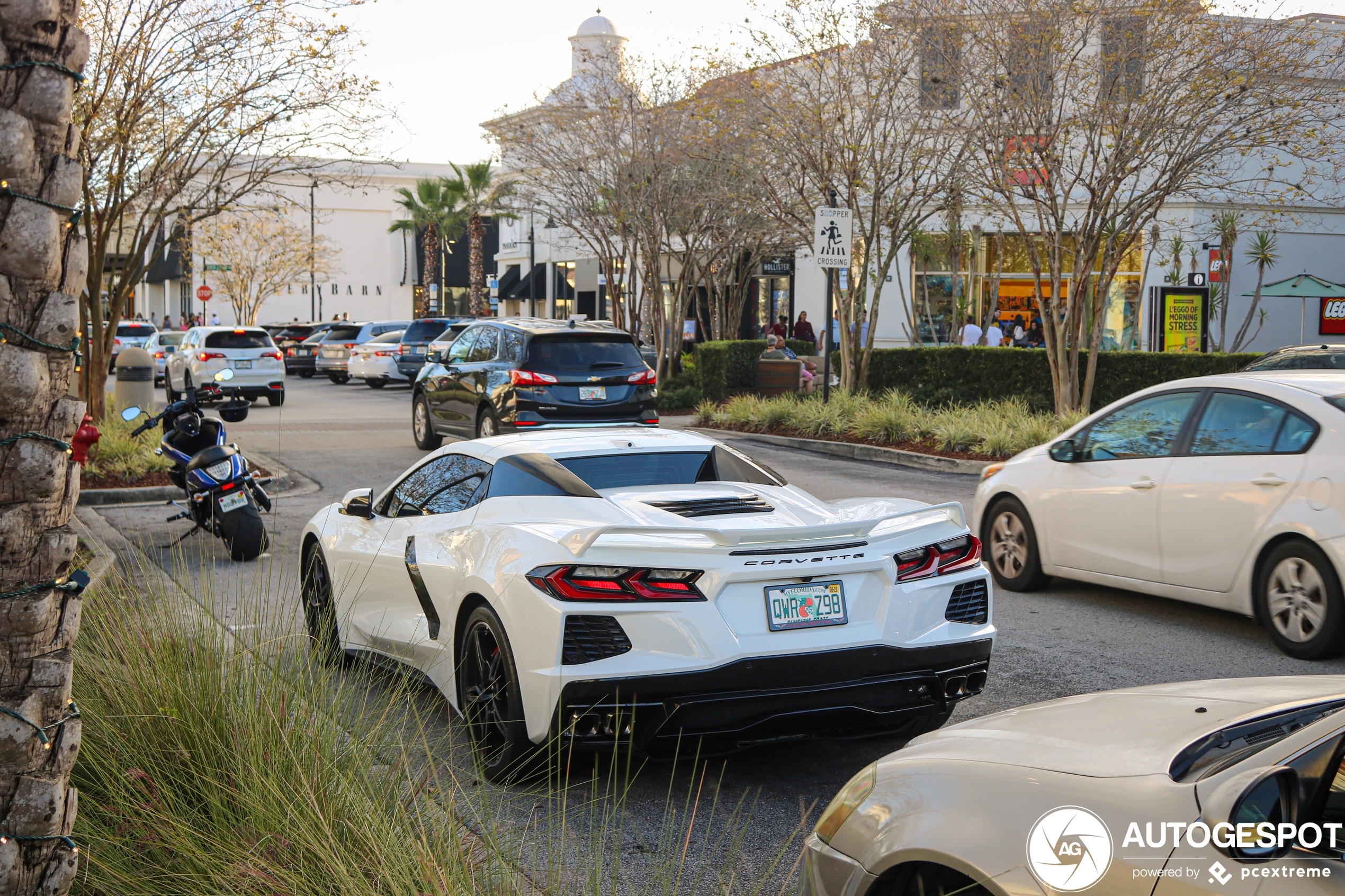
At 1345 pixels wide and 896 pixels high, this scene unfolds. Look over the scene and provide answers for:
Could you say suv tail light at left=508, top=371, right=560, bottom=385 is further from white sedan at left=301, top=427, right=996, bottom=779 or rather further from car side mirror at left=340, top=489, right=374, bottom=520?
white sedan at left=301, top=427, right=996, bottom=779

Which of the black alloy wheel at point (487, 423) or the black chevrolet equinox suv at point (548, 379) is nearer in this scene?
the black chevrolet equinox suv at point (548, 379)

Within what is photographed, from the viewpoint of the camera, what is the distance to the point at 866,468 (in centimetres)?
1720

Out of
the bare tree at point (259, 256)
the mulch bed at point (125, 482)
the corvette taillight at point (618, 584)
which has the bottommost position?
the mulch bed at point (125, 482)

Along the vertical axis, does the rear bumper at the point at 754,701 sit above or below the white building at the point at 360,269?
below

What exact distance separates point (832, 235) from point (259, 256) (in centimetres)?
5402

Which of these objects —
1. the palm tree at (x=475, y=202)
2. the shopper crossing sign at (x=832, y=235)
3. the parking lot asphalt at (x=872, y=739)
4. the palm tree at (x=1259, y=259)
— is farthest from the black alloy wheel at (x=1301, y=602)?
the palm tree at (x=475, y=202)

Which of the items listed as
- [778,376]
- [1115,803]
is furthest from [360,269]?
[1115,803]

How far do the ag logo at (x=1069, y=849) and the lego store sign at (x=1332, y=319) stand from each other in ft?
117

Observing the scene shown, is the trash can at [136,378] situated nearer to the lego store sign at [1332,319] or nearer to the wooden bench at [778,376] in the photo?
the wooden bench at [778,376]

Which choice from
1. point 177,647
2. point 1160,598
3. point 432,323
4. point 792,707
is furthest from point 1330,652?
point 432,323

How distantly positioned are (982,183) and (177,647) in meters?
17.0

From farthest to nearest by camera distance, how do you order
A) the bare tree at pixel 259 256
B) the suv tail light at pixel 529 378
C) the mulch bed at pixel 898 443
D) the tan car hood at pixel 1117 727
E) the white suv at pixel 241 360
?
1. the bare tree at pixel 259 256
2. the white suv at pixel 241 360
3. the mulch bed at pixel 898 443
4. the suv tail light at pixel 529 378
5. the tan car hood at pixel 1117 727

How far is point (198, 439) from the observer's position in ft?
36.8

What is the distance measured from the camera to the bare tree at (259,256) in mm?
64875
